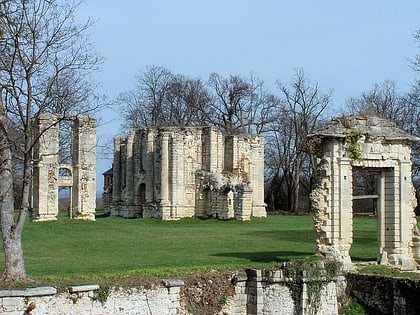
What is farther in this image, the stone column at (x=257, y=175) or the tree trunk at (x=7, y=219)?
the stone column at (x=257, y=175)

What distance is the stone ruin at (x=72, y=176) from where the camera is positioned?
35.3m

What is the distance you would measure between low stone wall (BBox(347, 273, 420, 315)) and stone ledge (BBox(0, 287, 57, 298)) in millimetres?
7333

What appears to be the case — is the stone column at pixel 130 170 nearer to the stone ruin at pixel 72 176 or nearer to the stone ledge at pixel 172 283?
the stone ruin at pixel 72 176

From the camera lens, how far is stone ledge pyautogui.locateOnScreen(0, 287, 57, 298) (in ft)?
42.9

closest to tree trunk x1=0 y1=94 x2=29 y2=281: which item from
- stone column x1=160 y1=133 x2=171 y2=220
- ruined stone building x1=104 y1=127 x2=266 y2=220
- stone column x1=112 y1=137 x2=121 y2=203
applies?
ruined stone building x1=104 y1=127 x2=266 y2=220

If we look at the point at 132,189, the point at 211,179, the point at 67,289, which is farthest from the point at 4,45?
the point at 132,189

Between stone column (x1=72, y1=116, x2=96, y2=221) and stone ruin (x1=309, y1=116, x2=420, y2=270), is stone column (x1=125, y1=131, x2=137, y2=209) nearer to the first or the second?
stone column (x1=72, y1=116, x2=96, y2=221)

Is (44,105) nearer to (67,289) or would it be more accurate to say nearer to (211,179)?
(67,289)

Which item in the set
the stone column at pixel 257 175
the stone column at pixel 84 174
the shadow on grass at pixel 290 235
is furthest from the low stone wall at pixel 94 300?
the stone column at pixel 257 175

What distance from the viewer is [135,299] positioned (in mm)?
14344

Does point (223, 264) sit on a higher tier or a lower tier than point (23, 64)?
lower

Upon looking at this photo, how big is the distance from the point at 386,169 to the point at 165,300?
762 centimetres

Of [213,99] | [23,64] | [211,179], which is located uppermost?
[213,99]

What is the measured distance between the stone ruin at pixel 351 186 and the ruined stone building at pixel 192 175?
21034 millimetres
